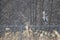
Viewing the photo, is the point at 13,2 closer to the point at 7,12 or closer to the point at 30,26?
the point at 7,12

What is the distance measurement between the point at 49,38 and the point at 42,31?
141 millimetres

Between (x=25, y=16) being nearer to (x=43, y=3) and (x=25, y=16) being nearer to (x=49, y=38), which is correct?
(x=43, y=3)

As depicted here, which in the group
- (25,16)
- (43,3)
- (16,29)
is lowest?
(16,29)

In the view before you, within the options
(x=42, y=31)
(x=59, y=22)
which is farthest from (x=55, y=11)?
(x=42, y=31)

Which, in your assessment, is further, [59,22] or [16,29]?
[59,22]

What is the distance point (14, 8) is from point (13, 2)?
0.28 feet

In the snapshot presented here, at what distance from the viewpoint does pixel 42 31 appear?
214 cm

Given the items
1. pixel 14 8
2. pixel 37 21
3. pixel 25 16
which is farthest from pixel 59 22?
pixel 14 8

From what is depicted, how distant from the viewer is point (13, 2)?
218 centimetres

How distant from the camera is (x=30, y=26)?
2127mm

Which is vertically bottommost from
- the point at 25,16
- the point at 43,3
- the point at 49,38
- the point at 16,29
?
the point at 49,38

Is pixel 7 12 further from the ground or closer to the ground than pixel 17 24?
further from the ground

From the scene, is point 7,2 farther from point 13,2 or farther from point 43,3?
point 43,3

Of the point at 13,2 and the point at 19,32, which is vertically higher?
the point at 13,2
